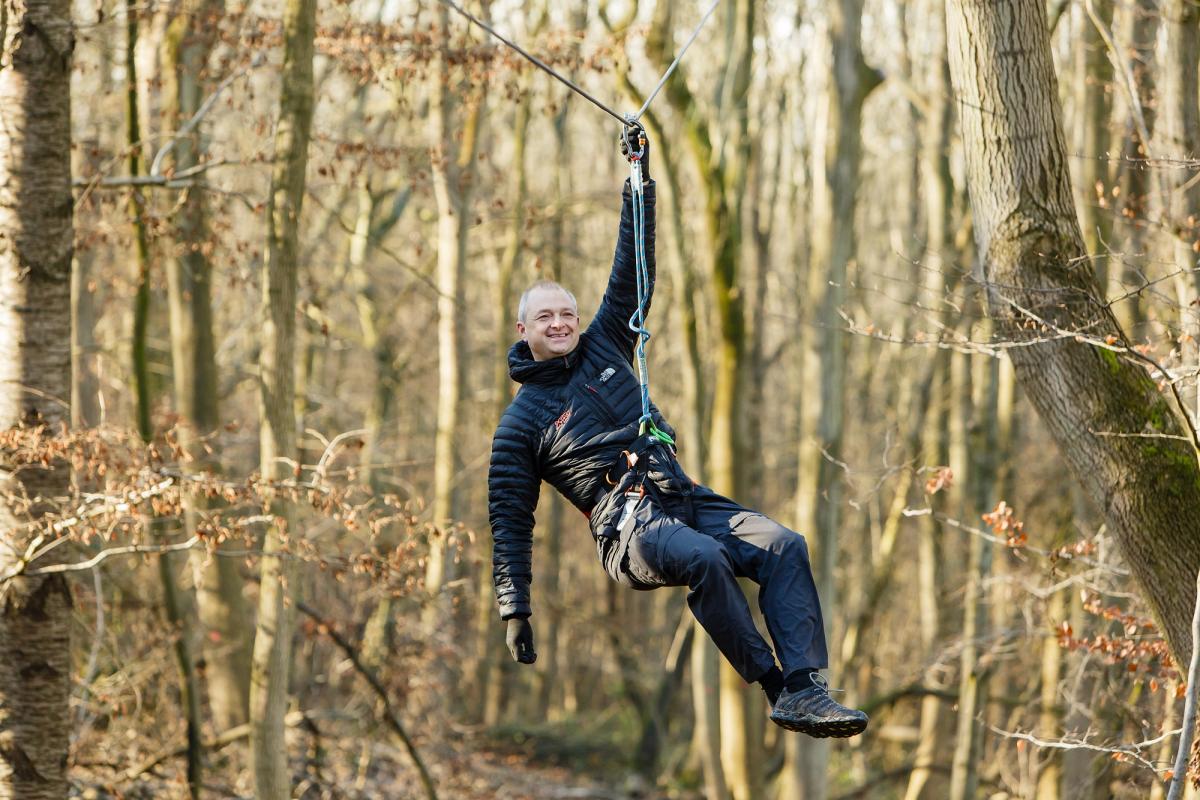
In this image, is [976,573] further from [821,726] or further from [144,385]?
[821,726]

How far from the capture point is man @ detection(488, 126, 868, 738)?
4965 mm

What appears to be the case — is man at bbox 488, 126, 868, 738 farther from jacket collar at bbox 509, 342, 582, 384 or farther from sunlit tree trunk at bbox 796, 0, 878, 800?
sunlit tree trunk at bbox 796, 0, 878, 800

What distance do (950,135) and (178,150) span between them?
1024 centimetres

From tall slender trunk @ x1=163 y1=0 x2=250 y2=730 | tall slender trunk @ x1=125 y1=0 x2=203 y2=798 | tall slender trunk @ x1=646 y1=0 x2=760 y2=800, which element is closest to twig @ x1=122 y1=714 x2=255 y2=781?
tall slender trunk @ x1=125 y1=0 x2=203 y2=798

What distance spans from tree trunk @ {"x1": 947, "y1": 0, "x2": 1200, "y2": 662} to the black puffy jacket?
179 cm

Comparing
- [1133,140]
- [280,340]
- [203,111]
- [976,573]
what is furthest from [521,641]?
[976,573]

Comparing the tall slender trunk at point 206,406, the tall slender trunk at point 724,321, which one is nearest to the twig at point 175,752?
the tall slender trunk at point 206,406

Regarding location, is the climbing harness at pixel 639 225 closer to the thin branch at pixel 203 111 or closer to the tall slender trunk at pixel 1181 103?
the tall slender trunk at pixel 1181 103

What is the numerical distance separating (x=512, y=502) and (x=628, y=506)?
557mm

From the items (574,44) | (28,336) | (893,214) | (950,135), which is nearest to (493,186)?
(574,44)

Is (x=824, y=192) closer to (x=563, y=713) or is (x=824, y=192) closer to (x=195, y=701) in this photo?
(x=195, y=701)

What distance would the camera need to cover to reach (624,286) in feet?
19.3

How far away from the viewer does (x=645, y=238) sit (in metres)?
5.73

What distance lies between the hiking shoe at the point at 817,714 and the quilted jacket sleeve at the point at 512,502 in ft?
4.03
